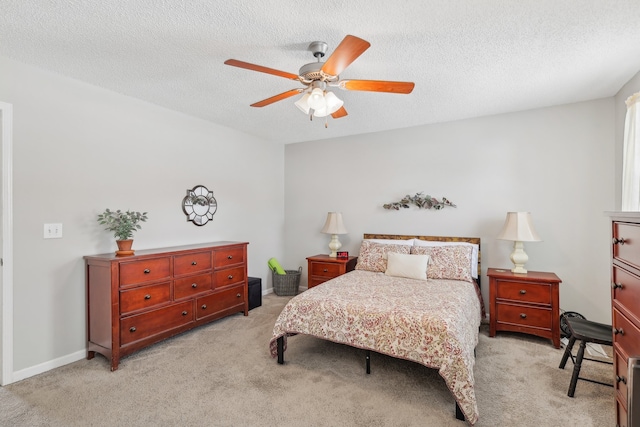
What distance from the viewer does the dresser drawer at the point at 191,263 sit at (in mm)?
3225

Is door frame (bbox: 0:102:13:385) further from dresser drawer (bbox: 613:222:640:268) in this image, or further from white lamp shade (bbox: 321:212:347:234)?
dresser drawer (bbox: 613:222:640:268)

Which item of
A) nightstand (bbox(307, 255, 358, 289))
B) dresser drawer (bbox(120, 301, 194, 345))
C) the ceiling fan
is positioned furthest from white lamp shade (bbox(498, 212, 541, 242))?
dresser drawer (bbox(120, 301, 194, 345))

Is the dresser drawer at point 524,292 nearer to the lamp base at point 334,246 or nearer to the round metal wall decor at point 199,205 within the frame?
the lamp base at point 334,246

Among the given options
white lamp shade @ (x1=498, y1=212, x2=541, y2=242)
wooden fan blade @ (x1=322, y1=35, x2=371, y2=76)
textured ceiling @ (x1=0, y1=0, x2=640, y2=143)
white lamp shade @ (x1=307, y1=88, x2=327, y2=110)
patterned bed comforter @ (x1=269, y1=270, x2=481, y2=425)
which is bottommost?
patterned bed comforter @ (x1=269, y1=270, x2=481, y2=425)

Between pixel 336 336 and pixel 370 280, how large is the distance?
38.6 inches

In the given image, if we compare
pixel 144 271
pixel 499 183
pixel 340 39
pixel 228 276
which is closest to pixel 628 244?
pixel 340 39

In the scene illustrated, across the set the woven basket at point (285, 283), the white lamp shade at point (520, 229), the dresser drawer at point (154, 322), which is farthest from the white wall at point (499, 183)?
the dresser drawer at point (154, 322)

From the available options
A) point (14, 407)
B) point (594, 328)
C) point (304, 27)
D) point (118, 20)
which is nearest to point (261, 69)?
point (304, 27)

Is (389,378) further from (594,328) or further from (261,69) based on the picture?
(261,69)

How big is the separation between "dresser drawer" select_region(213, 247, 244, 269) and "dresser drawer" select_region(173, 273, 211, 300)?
19 cm

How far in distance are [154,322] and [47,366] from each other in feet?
2.68

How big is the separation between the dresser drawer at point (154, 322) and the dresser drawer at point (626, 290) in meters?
3.40

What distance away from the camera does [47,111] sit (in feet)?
8.75

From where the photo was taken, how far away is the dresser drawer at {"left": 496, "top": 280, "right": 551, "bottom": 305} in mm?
3131
